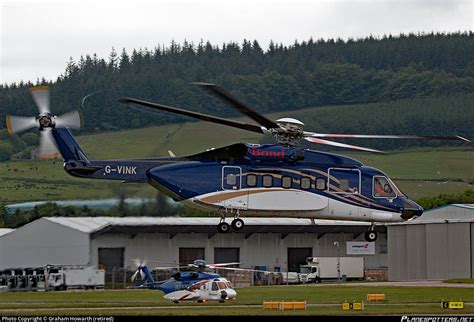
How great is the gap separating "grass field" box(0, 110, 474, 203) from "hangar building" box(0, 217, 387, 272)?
3.70 metres

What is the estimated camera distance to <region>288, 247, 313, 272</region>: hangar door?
10112 cm

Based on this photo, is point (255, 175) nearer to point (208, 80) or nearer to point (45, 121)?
point (45, 121)

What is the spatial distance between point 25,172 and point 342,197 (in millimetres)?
73537

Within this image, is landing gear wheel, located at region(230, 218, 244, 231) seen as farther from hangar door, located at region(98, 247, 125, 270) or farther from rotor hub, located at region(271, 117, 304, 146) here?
hangar door, located at region(98, 247, 125, 270)

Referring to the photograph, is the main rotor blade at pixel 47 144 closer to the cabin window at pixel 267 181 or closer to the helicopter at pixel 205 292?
the cabin window at pixel 267 181

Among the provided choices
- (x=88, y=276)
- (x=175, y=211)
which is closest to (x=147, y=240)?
(x=88, y=276)

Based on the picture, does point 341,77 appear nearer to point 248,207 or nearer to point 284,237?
point 284,237

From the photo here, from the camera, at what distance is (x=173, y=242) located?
9494 cm

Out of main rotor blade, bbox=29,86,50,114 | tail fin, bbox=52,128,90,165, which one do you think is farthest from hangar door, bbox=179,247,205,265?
tail fin, bbox=52,128,90,165

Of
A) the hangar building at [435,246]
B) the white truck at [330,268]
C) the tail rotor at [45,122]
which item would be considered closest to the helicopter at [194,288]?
the tail rotor at [45,122]

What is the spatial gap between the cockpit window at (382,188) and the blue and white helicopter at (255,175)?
0.04 m

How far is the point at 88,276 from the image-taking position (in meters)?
82.1

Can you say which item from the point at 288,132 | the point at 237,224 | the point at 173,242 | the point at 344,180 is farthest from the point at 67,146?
the point at 173,242

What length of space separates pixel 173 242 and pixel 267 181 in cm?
5037
